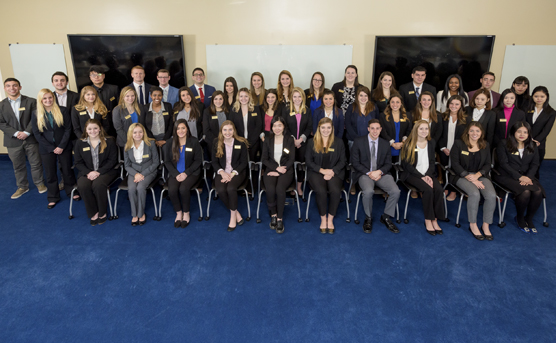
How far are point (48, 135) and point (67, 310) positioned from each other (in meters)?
2.82

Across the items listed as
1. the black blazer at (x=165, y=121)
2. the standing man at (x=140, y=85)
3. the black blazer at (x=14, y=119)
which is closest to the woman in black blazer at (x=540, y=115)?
the black blazer at (x=165, y=121)

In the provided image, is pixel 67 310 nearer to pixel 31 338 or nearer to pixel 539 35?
pixel 31 338

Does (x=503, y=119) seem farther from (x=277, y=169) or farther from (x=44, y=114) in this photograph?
(x=44, y=114)

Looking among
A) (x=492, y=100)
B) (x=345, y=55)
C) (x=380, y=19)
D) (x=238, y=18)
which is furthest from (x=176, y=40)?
(x=492, y=100)

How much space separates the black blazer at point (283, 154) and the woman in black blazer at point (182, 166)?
88cm

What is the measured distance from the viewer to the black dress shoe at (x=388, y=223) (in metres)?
3.98

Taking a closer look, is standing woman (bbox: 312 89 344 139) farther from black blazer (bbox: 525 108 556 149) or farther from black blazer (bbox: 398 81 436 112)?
black blazer (bbox: 525 108 556 149)

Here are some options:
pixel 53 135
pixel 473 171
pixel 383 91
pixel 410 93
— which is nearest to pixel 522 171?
pixel 473 171

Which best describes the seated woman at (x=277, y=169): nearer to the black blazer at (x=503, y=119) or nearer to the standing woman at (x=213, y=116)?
the standing woman at (x=213, y=116)

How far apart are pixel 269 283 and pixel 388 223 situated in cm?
178

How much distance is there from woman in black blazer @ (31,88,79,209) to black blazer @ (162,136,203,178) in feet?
5.09

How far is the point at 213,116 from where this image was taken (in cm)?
475

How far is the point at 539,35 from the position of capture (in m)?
5.69

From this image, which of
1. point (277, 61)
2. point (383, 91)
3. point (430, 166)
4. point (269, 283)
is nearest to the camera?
point (269, 283)
